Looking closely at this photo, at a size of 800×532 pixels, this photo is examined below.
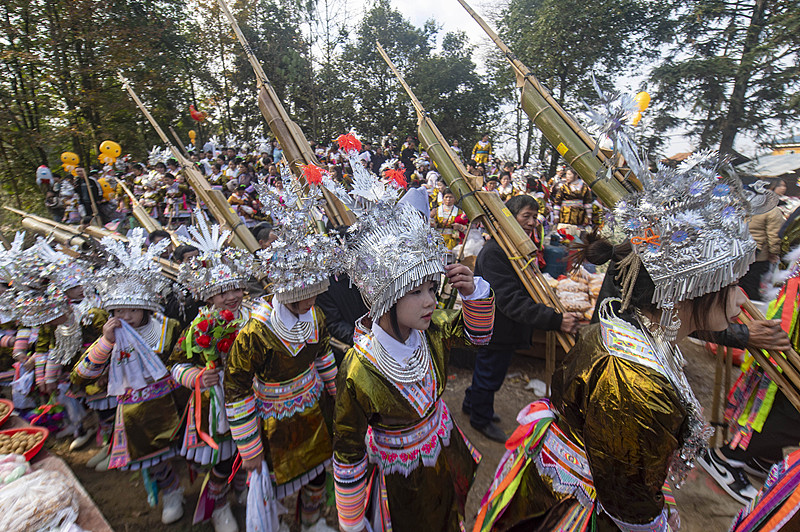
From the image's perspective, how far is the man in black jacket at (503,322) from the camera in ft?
9.45

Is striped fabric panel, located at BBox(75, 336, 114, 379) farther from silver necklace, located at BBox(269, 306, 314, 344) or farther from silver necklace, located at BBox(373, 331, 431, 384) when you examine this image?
silver necklace, located at BBox(373, 331, 431, 384)

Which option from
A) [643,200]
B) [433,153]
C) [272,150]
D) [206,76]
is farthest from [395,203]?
[206,76]

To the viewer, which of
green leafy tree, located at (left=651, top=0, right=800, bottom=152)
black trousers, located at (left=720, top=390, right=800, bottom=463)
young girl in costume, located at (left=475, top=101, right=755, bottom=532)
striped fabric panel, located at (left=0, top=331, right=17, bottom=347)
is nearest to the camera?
young girl in costume, located at (left=475, top=101, right=755, bottom=532)

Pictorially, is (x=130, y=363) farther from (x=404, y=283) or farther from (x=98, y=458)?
(x=404, y=283)

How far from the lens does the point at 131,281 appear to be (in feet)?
9.11

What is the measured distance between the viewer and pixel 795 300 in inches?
93.4

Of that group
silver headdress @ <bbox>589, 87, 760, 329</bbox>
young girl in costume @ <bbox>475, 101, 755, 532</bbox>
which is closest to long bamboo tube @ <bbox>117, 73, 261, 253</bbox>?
young girl in costume @ <bbox>475, 101, 755, 532</bbox>

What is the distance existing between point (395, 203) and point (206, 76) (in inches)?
974

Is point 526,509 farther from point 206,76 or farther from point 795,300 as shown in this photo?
point 206,76

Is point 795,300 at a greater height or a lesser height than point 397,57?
lesser

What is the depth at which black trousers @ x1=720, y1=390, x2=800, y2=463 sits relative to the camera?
8.07ft

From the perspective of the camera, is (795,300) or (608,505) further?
(795,300)

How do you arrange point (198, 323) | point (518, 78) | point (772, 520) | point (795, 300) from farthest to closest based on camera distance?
point (518, 78) → point (198, 323) → point (795, 300) → point (772, 520)

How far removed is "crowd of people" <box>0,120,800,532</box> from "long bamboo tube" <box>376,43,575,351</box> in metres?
0.10
